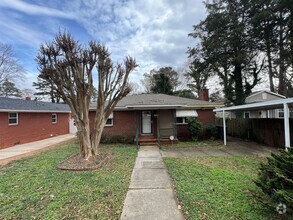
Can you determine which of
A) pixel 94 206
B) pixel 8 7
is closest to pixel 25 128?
pixel 8 7

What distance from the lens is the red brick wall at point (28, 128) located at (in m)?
13.1

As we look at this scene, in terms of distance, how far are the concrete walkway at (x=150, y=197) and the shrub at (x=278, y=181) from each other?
5.82 ft

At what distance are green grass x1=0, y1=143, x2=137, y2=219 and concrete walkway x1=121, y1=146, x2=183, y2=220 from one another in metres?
0.22

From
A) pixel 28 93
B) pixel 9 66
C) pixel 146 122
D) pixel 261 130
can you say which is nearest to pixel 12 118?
pixel 146 122

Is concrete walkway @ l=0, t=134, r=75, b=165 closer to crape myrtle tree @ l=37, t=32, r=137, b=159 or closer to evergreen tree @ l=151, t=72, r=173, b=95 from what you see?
crape myrtle tree @ l=37, t=32, r=137, b=159

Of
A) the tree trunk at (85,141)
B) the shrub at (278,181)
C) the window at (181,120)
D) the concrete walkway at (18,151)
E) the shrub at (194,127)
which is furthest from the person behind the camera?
the window at (181,120)

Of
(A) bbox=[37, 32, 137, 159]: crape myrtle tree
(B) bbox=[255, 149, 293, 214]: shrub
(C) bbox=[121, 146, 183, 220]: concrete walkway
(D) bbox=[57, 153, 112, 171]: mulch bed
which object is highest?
(A) bbox=[37, 32, 137, 159]: crape myrtle tree

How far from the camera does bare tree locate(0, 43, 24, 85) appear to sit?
90.1 ft

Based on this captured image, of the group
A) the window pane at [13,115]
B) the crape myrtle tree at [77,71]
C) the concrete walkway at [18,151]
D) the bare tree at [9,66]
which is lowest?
the concrete walkway at [18,151]

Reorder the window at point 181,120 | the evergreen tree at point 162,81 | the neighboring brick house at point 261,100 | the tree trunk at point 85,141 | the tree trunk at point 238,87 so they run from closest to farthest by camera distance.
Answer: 1. the tree trunk at point 85,141
2. the window at point 181,120
3. the neighboring brick house at point 261,100
4. the tree trunk at point 238,87
5. the evergreen tree at point 162,81

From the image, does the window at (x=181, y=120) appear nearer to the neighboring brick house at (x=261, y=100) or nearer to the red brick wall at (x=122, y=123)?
the red brick wall at (x=122, y=123)

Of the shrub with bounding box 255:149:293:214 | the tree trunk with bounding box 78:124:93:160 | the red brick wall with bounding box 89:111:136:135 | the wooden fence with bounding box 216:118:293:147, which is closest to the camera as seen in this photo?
the shrub with bounding box 255:149:293:214

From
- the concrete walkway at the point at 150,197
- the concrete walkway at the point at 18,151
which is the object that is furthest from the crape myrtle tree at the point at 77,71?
the concrete walkway at the point at 18,151

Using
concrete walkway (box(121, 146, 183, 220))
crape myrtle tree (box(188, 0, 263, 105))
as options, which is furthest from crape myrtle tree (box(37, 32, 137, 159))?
crape myrtle tree (box(188, 0, 263, 105))
